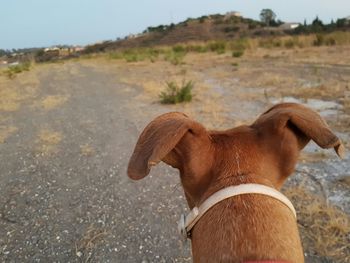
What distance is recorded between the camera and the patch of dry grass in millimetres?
8037

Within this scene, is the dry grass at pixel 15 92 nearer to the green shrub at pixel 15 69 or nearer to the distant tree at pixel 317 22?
the green shrub at pixel 15 69

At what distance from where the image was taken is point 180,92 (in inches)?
404

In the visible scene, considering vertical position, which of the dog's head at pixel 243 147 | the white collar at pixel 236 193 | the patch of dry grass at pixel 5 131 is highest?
the dog's head at pixel 243 147

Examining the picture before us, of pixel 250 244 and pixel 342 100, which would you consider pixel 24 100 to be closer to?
pixel 342 100

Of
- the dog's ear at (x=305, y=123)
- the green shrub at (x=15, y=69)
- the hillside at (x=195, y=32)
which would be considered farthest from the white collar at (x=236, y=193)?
the hillside at (x=195, y=32)

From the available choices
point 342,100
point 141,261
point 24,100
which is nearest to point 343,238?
point 141,261

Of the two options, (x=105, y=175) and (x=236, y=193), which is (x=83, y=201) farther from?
(x=236, y=193)

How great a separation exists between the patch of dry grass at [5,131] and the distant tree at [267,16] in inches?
2429

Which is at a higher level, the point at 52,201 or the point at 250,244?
the point at 250,244

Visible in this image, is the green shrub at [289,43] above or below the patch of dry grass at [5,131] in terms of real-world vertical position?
below

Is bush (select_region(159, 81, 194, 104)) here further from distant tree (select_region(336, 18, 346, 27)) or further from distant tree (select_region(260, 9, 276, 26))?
distant tree (select_region(260, 9, 276, 26))

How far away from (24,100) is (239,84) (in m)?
6.82

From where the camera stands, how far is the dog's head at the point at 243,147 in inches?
54.1

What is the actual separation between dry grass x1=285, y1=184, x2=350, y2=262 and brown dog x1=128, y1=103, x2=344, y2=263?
225 cm
